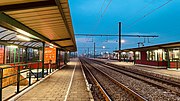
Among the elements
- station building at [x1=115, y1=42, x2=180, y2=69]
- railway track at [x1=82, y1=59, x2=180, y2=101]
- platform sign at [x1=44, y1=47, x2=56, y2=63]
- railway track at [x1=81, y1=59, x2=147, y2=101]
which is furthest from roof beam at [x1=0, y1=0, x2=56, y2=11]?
station building at [x1=115, y1=42, x2=180, y2=69]

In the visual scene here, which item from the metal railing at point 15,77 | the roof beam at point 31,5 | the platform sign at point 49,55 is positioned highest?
the roof beam at point 31,5

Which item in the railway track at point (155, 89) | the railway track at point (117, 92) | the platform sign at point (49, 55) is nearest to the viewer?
the railway track at point (117, 92)

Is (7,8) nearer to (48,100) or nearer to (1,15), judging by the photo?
(1,15)

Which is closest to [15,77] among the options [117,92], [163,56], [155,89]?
[117,92]

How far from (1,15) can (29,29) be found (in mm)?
3539

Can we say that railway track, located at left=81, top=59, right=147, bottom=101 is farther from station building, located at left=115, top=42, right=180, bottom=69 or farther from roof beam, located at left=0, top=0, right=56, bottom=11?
station building, located at left=115, top=42, right=180, bottom=69

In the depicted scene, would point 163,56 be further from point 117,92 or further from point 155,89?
point 117,92

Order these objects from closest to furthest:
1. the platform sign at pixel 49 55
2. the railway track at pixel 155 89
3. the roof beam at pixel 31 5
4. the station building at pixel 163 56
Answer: the roof beam at pixel 31 5, the railway track at pixel 155 89, the platform sign at pixel 49 55, the station building at pixel 163 56

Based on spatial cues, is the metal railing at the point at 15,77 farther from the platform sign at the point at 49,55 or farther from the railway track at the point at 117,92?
the railway track at the point at 117,92

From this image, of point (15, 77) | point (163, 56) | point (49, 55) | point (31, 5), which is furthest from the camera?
point (163, 56)

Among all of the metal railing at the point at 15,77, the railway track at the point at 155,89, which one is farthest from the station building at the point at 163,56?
the metal railing at the point at 15,77

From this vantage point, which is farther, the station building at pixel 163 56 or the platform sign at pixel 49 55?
the station building at pixel 163 56

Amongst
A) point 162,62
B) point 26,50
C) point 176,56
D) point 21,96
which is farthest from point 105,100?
point 162,62

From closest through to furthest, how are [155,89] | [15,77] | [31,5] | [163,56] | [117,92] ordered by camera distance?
[31,5] < [117,92] < [155,89] < [15,77] < [163,56]
